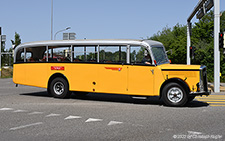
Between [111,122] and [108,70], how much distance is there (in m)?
4.20

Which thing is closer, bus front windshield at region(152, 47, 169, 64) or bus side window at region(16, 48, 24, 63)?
bus front windshield at region(152, 47, 169, 64)

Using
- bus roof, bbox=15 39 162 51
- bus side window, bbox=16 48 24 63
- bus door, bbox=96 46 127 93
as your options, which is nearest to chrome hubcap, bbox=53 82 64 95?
bus roof, bbox=15 39 162 51

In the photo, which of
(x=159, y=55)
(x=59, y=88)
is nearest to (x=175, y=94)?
(x=159, y=55)

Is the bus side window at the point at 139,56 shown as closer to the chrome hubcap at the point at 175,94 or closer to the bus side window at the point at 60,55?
the chrome hubcap at the point at 175,94

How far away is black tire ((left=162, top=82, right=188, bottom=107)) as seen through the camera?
10.2 metres

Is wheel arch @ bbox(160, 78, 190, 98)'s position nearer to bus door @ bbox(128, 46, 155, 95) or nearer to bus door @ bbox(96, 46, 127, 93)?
bus door @ bbox(128, 46, 155, 95)

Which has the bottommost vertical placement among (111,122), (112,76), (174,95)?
(111,122)

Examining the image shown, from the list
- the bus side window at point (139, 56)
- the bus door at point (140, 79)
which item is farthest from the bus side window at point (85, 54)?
the bus door at point (140, 79)

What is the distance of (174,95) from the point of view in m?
10.4

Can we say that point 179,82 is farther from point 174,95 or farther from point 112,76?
point 112,76

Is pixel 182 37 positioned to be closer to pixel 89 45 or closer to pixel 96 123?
pixel 89 45

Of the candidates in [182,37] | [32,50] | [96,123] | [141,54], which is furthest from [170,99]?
[182,37]

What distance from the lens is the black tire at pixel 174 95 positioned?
402 inches

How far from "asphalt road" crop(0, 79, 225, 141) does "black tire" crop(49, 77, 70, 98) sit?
2095 mm
